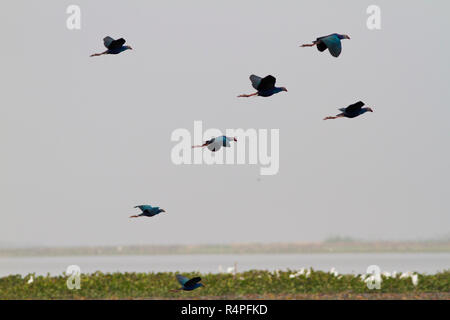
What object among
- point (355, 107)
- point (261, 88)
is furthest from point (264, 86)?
point (355, 107)

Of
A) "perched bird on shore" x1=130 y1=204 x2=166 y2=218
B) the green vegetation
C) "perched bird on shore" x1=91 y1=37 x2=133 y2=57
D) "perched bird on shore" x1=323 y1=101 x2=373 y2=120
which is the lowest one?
the green vegetation

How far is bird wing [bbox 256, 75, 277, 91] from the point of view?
7516 millimetres

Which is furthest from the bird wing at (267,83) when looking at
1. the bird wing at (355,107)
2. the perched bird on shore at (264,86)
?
the bird wing at (355,107)

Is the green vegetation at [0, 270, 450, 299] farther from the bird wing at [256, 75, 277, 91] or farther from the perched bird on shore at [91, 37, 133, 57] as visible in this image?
the bird wing at [256, 75, 277, 91]

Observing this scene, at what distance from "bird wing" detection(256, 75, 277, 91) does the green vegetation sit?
8090mm

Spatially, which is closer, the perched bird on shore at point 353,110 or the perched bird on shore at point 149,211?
the perched bird on shore at point 353,110

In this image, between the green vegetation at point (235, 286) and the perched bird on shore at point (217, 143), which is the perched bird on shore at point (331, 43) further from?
the green vegetation at point (235, 286)

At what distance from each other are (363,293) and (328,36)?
30.5 ft

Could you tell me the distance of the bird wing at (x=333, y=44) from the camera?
292 inches

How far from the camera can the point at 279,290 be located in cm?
1540

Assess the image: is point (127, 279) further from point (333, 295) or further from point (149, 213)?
point (149, 213)

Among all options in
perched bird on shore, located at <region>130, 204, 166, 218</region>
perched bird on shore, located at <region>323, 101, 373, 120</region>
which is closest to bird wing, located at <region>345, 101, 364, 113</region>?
perched bird on shore, located at <region>323, 101, 373, 120</region>

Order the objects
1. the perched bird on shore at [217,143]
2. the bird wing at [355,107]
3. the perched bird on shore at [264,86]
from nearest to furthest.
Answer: the perched bird on shore at [264,86] < the bird wing at [355,107] < the perched bird on shore at [217,143]

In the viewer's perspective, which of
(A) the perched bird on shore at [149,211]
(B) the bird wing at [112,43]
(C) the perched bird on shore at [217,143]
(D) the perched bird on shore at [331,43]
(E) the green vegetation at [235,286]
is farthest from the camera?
(E) the green vegetation at [235,286]
